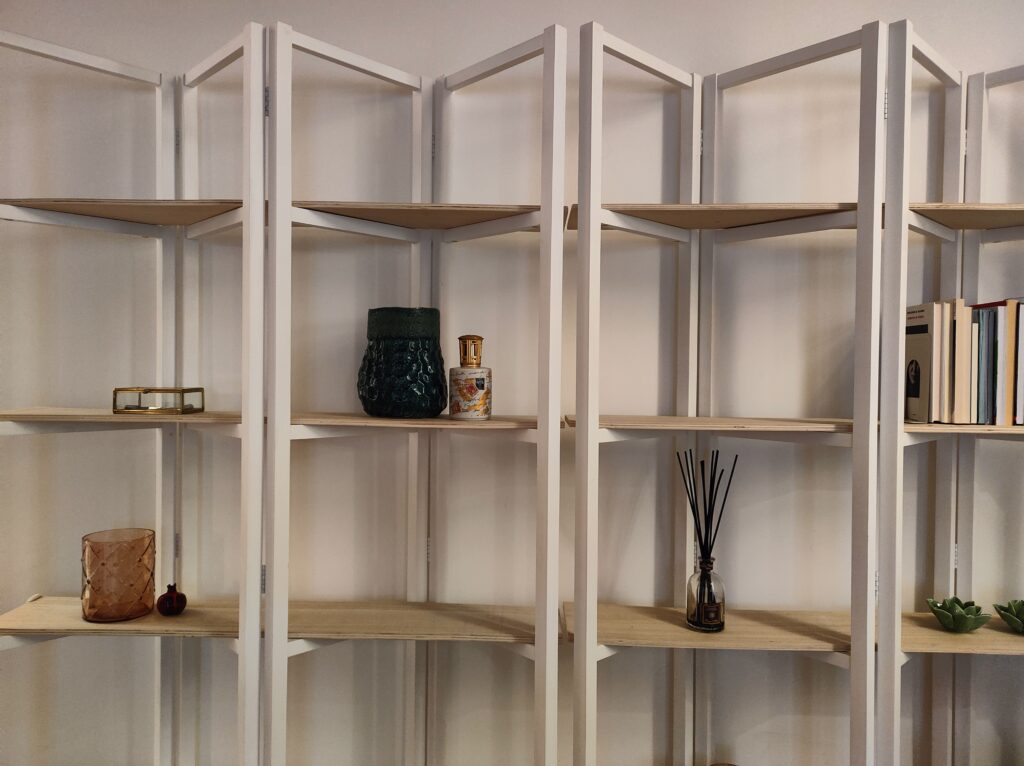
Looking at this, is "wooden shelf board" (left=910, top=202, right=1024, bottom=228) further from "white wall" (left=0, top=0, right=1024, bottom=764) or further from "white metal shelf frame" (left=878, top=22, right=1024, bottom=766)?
"white wall" (left=0, top=0, right=1024, bottom=764)

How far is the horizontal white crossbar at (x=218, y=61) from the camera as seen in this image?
4.95ft

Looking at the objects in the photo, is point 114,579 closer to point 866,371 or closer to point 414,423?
point 414,423

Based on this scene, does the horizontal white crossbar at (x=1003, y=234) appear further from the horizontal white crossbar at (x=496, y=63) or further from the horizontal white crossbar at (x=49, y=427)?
the horizontal white crossbar at (x=49, y=427)

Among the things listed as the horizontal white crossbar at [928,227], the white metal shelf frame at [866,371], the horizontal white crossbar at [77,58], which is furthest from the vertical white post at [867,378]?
the horizontal white crossbar at [77,58]

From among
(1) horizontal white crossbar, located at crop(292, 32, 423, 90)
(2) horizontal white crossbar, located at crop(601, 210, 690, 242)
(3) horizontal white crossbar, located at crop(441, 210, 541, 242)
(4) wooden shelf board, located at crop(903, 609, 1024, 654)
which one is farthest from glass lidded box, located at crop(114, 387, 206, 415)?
(4) wooden shelf board, located at crop(903, 609, 1024, 654)

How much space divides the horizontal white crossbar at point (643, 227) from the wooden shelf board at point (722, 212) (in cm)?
1

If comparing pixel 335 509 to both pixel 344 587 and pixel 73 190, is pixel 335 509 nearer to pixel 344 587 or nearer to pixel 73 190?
pixel 344 587

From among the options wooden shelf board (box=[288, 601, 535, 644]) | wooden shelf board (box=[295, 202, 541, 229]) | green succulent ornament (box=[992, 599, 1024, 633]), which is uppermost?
wooden shelf board (box=[295, 202, 541, 229])

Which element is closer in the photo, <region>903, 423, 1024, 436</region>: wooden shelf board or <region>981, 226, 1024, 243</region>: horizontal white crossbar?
<region>903, 423, 1024, 436</region>: wooden shelf board

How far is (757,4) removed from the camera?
183cm

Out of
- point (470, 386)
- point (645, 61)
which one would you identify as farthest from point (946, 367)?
point (470, 386)

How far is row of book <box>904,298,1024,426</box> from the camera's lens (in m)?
1.56

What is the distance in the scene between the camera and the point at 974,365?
158 cm

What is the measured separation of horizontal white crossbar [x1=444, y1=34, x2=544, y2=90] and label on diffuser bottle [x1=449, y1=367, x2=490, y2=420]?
739mm
